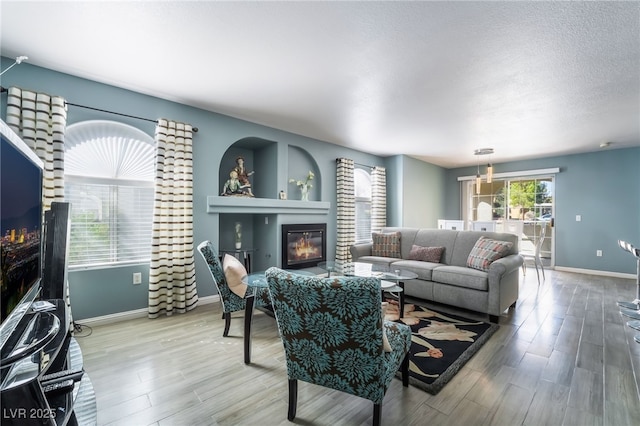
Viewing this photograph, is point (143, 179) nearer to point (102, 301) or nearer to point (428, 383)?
point (102, 301)

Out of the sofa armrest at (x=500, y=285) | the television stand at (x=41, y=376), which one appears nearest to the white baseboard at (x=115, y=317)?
the television stand at (x=41, y=376)

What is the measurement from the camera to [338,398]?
174cm

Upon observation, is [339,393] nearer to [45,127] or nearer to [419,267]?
[419,267]

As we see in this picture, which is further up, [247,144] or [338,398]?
[247,144]

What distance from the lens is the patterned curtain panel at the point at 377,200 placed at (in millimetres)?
5922

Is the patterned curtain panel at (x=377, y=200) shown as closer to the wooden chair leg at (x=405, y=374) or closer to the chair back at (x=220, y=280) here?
the chair back at (x=220, y=280)

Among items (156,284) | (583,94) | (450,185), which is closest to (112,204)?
(156,284)

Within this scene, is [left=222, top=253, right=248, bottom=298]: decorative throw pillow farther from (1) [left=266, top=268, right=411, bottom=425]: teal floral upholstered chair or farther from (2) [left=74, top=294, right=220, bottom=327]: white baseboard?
(2) [left=74, top=294, right=220, bottom=327]: white baseboard

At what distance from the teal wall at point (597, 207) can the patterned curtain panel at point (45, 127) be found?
8.03 metres

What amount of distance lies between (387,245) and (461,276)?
4.60ft

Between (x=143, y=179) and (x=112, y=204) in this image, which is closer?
(x=112, y=204)

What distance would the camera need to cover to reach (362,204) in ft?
19.7

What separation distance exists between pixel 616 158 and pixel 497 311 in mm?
4909

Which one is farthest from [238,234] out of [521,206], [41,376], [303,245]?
[521,206]
